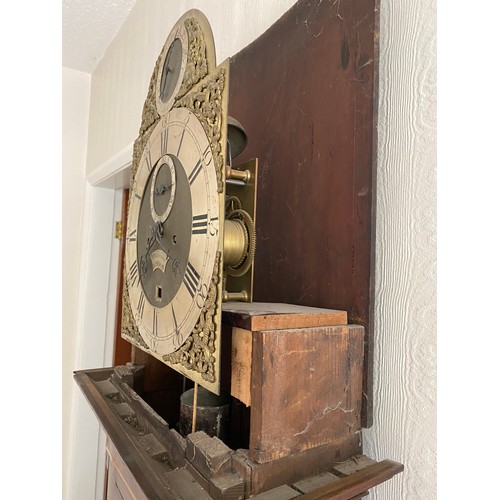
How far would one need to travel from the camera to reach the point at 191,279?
596 mm

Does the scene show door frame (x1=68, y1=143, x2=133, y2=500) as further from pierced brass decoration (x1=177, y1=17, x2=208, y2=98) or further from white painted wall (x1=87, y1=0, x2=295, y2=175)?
pierced brass decoration (x1=177, y1=17, x2=208, y2=98)

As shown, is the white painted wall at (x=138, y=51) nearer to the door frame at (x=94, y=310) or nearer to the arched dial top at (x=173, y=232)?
the door frame at (x=94, y=310)

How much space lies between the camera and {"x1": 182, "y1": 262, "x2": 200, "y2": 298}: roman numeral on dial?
581 millimetres

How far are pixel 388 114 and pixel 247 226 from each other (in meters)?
0.28

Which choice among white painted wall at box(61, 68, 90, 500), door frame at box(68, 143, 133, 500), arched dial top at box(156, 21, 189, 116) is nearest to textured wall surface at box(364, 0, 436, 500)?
arched dial top at box(156, 21, 189, 116)

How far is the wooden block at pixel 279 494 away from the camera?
47cm

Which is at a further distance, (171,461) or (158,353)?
(158,353)

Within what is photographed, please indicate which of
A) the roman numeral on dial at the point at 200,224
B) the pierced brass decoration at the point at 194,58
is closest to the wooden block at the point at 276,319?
the roman numeral on dial at the point at 200,224

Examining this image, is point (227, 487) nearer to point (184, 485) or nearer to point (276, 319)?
point (184, 485)

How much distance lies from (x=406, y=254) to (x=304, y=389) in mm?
241

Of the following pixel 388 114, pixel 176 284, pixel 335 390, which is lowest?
pixel 335 390
